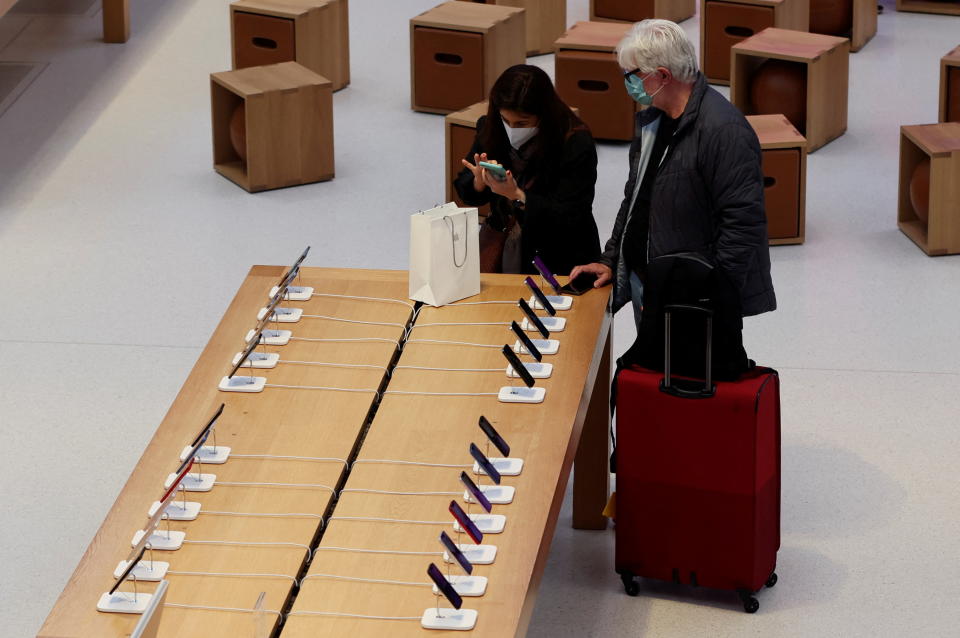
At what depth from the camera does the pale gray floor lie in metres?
4.26

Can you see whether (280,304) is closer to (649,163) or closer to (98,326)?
(649,163)

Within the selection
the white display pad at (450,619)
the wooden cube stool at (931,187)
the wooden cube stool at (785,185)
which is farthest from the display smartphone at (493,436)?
the wooden cube stool at (931,187)

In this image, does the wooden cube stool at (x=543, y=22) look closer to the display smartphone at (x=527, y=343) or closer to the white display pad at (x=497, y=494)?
the display smartphone at (x=527, y=343)

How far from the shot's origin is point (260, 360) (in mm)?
3885

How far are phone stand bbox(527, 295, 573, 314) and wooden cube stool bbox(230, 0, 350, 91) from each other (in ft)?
13.0

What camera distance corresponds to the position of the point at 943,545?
437 centimetres

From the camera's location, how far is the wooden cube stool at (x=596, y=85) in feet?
24.3

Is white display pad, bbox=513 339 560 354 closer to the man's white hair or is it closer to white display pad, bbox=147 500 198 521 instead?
the man's white hair

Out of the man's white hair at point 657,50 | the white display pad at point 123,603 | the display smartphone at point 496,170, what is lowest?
the white display pad at point 123,603

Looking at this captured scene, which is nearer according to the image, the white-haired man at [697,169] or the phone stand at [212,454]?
the phone stand at [212,454]

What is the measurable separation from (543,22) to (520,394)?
5342 millimetres

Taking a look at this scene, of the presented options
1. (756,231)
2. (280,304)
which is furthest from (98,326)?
(756,231)

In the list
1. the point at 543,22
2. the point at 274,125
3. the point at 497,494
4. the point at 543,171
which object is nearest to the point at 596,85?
the point at 543,22

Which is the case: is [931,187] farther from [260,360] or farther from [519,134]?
[260,360]
